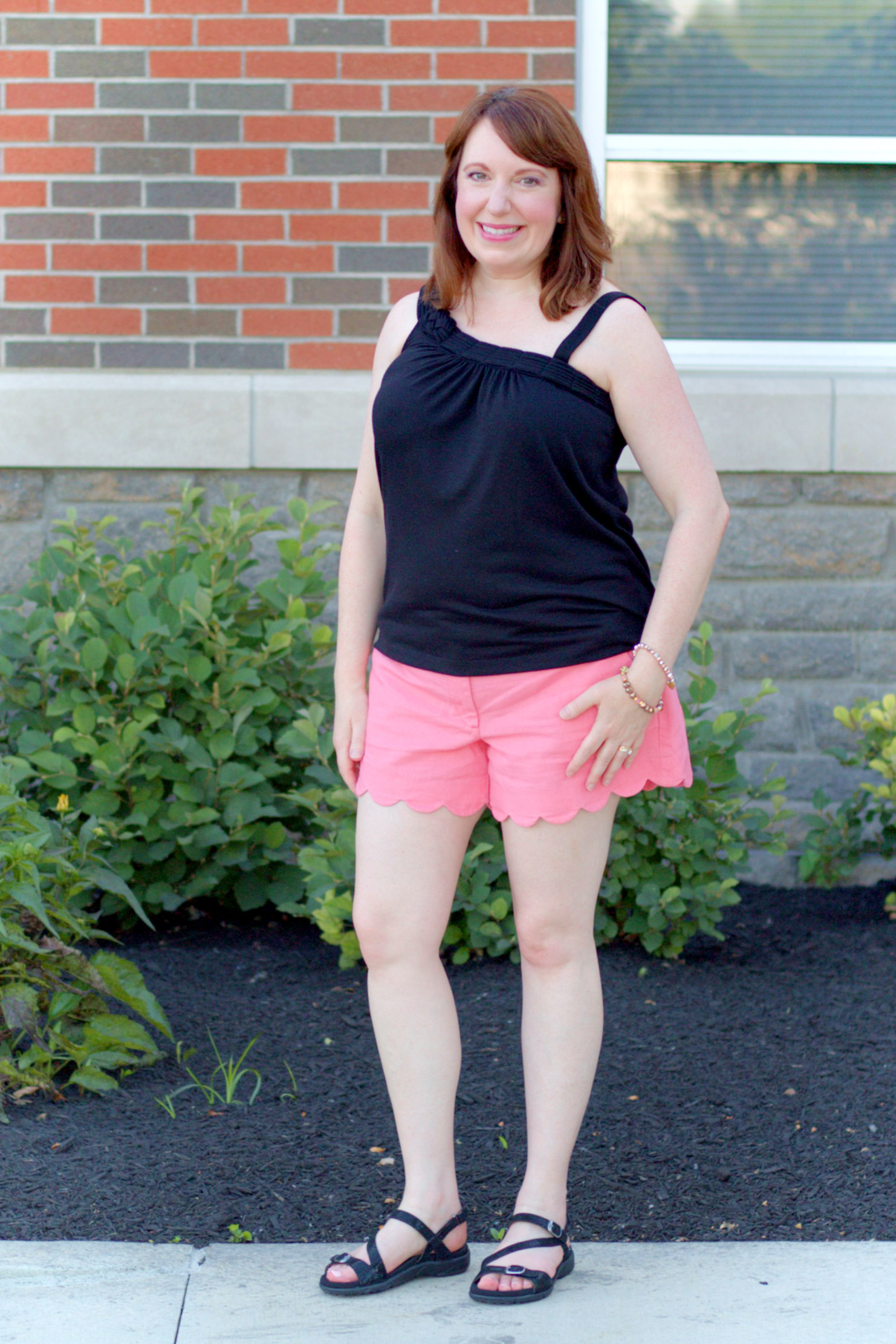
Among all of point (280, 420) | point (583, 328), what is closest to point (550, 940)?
point (583, 328)

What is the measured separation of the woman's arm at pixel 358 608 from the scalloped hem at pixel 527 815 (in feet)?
0.50

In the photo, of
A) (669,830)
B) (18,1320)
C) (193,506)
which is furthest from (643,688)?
(193,506)

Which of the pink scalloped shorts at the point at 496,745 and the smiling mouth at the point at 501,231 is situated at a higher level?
the smiling mouth at the point at 501,231

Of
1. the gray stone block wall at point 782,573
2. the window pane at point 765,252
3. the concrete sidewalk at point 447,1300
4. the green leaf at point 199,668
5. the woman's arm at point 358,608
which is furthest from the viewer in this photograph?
the window pane at point 765,252

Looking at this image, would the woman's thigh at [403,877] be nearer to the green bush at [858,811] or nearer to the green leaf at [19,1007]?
the green leaf at [19,1007]

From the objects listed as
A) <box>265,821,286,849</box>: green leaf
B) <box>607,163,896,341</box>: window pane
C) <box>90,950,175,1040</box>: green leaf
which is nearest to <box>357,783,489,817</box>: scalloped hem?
<box>90,950,175,1040</box>: green leaf

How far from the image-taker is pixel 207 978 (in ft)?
11.3

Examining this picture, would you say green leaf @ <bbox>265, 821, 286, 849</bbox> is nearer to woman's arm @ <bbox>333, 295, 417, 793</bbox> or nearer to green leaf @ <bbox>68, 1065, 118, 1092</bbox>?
green leaf @ <bbox>68, 1065, 118, 1092</bbox>

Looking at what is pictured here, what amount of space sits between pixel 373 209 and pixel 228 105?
548mm

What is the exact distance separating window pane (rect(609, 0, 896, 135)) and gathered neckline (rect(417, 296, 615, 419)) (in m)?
2.67

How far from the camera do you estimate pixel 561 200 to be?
80.4 inches

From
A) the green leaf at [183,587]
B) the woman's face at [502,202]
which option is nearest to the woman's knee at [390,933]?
the woman's face at [502,202]

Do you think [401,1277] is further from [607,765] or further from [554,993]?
[607,765]

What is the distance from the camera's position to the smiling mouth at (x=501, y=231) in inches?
78.8
